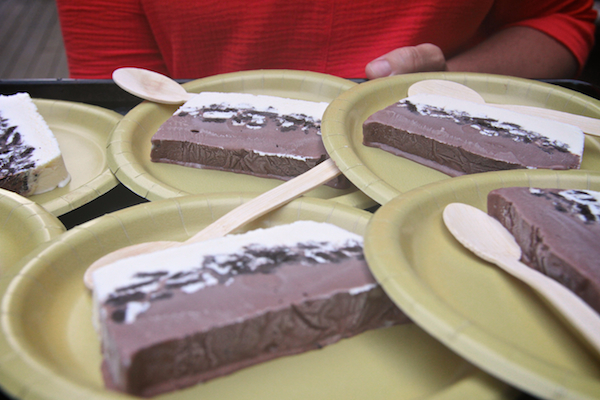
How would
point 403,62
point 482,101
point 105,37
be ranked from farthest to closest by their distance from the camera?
point 105,37, point 403,62, point 482,101

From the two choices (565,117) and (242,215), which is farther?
(565,117)

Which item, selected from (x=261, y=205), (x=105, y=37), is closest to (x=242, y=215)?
(x=261, y=205)

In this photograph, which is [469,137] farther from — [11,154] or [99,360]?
[11,154]

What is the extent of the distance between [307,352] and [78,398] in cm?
31

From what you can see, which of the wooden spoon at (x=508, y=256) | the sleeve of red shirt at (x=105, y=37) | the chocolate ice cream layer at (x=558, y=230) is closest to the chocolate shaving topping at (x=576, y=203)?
the chocolate ice cream layer at (x=558, y=230)

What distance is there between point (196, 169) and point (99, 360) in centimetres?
55

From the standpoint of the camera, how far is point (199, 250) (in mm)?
691

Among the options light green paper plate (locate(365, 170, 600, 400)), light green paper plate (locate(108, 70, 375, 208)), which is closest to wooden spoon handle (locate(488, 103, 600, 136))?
light green paper plate (locate(365, 170, 600, 400))

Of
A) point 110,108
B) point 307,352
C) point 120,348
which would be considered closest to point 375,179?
point 307,352

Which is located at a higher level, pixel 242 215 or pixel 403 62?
pixel 403 62

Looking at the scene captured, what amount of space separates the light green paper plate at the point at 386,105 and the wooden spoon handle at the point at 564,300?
0.26 m

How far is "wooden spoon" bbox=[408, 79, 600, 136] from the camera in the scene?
3.54ft

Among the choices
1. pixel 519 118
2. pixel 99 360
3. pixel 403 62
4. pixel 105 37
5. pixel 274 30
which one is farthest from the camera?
pixel 105 37

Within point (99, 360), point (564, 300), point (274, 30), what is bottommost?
point (99, 360)
